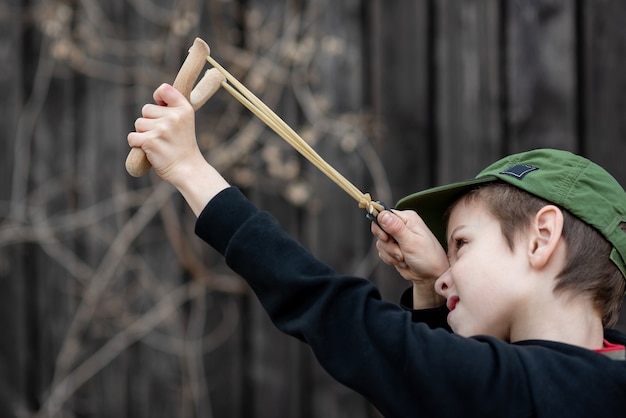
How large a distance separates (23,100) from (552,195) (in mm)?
2224

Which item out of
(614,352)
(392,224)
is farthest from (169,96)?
(614,352)

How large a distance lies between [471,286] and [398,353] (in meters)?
0.20

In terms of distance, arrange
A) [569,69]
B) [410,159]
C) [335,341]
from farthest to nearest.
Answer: [410,159] → [569,69] → [335,341]

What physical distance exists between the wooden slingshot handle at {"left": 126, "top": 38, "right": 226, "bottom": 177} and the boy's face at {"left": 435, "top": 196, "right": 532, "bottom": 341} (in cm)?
49

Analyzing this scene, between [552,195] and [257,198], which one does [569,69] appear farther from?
[552,195]

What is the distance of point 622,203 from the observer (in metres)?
1.26

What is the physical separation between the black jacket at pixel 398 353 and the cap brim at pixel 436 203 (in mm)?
292

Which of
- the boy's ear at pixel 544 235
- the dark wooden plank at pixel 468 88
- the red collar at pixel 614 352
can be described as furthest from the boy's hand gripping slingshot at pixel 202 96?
the dark wooden plank at pixel 468 88

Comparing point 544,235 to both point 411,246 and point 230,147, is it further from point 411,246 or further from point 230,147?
point 230,147

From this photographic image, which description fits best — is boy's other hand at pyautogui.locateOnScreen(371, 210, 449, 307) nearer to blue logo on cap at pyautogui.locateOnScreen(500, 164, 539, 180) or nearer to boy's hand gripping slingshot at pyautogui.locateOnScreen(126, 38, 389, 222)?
boy's hand gripping slingshot at pyautogui.locateOnScreen(126, 38, 389, 222)

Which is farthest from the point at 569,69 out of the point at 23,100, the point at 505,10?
the point at 23,100

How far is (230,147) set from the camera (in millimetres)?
2738

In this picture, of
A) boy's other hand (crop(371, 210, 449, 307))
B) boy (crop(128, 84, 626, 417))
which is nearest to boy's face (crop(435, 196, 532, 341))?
boy (crop(128, 84, 626, 417))

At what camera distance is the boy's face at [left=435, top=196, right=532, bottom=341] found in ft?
4.00
